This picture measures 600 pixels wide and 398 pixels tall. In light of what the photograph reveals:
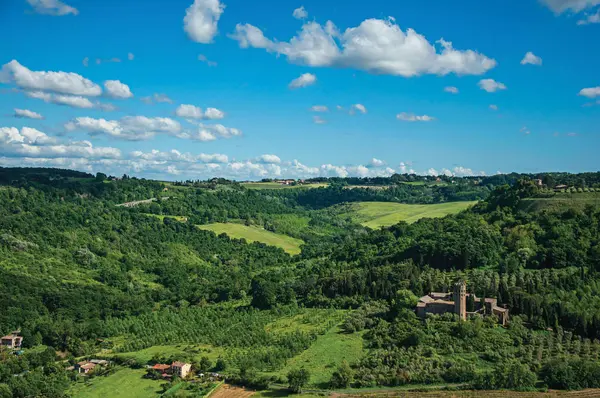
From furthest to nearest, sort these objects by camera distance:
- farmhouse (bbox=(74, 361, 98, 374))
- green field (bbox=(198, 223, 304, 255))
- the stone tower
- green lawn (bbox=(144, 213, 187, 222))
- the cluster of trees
Answer: green lawn (bbox=(144, 213, 187, 222)) < green field (bbox=(198, 223, 304, 255)) < the stone tower < farmhouse (bbox=(74, 361, 98, 374)) < the cluster of trees

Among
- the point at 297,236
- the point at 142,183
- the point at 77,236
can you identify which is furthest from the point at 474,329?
the point at 142,183

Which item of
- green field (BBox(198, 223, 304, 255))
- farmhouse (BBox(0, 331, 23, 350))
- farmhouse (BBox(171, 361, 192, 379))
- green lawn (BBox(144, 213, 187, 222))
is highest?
green lawn (BBox(144, 213, 187, 222))

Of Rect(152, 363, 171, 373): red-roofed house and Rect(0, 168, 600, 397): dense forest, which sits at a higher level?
Rect(0, 168, 600, 397): dense forest

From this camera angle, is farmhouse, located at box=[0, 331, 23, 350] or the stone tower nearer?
the stone tower

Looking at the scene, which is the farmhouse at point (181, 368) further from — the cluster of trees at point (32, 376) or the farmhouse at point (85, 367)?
the cluster of trees at point (32, 376)

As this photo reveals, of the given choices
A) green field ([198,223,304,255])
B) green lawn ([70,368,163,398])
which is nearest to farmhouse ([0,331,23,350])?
green lawn ([70,368,163,398])

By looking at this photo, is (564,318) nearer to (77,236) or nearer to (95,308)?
Answer: (95,308)

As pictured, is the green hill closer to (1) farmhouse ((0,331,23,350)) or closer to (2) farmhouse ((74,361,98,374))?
(2) farmhouse ((74,361,98,374))

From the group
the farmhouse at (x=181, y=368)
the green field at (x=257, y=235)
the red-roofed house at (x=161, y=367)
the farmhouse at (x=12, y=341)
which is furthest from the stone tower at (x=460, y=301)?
the green field at (x=257, y=235)
